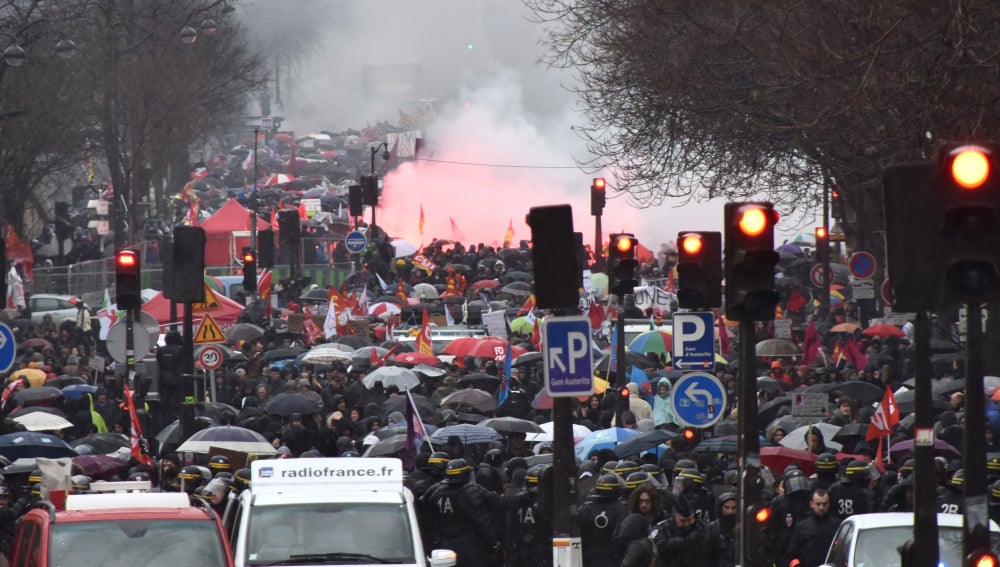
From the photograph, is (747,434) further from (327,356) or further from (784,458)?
(327,356)

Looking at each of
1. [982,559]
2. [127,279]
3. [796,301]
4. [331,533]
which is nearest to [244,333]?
[796,301]

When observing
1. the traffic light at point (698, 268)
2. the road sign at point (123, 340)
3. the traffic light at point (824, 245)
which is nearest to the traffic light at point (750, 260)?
the traffic light at point (698, 268)

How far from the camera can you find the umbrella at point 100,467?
17922 mm

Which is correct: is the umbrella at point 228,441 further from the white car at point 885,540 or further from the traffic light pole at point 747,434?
the traffic light pole at point 747,434

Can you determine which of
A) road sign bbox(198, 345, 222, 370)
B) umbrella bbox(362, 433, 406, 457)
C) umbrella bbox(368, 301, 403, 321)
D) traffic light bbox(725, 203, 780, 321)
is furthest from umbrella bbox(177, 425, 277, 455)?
umbrella bbox(368, 301, 403, 321)

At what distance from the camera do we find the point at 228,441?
18547 mm

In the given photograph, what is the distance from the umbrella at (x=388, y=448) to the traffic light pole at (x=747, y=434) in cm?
808

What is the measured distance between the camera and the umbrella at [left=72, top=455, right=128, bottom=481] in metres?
17.9

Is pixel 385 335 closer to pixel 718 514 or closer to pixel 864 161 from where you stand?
pixel 864 161

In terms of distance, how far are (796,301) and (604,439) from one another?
1851cm

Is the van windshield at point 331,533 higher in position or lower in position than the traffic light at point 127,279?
lower

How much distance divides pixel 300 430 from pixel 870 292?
604 inches

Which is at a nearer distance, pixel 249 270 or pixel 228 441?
pixel 228 441

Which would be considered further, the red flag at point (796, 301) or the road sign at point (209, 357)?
the red flag at point (796, 301)
